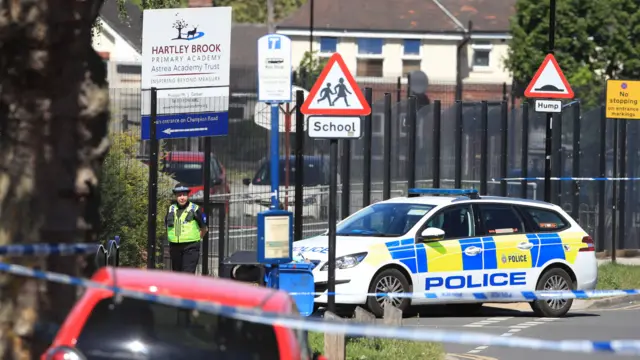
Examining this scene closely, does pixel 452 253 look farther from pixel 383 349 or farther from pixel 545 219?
pixel 383 349

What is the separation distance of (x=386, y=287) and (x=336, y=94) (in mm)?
3686

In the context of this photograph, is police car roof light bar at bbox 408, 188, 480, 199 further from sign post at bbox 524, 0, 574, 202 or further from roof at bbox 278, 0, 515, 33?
roof at bbox 278, 0, 515, 33

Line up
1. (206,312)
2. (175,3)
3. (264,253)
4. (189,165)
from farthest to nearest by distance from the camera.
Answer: (189,165)
(175,3)
(264,253)
(206,312)

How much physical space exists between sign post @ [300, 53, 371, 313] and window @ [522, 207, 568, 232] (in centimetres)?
513

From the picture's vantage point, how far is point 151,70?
15.4 metres

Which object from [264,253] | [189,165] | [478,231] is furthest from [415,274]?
[189,165]

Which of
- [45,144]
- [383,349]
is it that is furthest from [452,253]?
[45,144]

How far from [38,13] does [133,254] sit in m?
10.1

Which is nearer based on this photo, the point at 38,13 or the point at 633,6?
the point at 38,13

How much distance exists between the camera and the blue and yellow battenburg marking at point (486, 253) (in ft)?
53.0

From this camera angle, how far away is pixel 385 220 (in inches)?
661

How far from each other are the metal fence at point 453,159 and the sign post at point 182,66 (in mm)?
5259

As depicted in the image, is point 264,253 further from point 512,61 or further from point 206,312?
point 512,61

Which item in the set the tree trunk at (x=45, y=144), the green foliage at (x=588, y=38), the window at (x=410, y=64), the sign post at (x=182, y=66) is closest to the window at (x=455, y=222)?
the sign post at (x=182, y=66)
